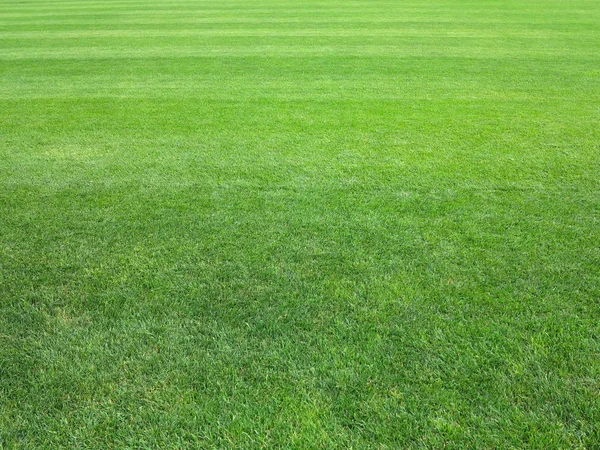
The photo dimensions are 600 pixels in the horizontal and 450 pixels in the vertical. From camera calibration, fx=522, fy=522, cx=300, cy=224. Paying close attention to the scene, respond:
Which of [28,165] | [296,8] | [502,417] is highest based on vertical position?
[296,8]

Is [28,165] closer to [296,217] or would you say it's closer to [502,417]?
[296,217]

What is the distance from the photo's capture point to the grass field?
190 cm

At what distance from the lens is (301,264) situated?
276 cm

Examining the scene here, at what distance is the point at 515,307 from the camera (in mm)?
2416

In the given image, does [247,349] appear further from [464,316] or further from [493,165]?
[493,165]

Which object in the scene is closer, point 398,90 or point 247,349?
point 247,349

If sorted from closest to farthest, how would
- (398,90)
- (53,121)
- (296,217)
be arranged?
(296,217), (53,121), (398,90)

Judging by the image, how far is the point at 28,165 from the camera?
4.09 metres

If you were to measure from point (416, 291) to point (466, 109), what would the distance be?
3.32m

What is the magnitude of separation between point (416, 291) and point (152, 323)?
1247 mm

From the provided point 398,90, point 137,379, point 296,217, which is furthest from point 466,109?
point 137,379

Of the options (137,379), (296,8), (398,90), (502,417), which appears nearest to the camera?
(502,417)

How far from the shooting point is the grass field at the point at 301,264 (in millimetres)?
1897

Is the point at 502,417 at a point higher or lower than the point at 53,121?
lower
